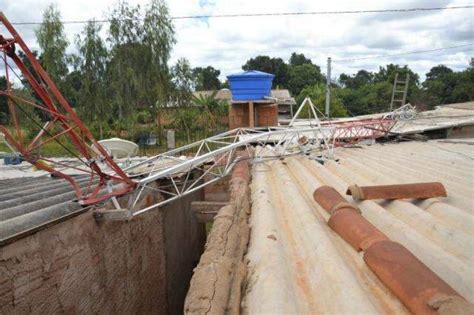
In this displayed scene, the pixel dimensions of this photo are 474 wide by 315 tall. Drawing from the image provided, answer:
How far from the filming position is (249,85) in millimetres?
15750

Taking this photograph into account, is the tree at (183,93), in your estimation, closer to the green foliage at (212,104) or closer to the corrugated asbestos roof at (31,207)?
the green foliage at (212,104)

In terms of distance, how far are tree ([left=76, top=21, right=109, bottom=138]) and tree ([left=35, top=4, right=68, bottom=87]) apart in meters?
1.17

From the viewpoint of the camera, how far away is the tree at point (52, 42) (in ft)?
85.5

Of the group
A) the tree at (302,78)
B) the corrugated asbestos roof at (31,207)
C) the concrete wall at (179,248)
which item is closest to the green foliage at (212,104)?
the concrete wall at (179,248)

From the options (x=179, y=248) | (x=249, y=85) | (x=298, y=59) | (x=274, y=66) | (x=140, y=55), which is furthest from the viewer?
(x=298, y=59)

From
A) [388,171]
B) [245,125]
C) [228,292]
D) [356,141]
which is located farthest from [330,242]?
[245,125]

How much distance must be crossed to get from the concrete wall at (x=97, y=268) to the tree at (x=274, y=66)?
194 feet

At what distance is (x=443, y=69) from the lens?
71438 millimetres

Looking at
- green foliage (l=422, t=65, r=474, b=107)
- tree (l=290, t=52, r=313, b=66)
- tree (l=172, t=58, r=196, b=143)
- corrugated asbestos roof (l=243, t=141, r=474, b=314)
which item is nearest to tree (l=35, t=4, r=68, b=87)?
tree (l=172, t=58, r=196, b=143)

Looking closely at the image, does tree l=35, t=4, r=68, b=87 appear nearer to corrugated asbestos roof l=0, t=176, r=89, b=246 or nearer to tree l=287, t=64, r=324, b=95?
corrugated asbestos roof l=0, t=176, r=89, b=246

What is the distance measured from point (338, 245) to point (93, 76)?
90.5 ft

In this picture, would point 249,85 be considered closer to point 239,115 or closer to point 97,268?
point 239,115

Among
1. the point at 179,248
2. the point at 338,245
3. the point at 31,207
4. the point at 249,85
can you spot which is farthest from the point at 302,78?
the point at 338,245

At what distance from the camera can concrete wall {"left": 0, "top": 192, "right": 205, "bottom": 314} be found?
4051 mm
